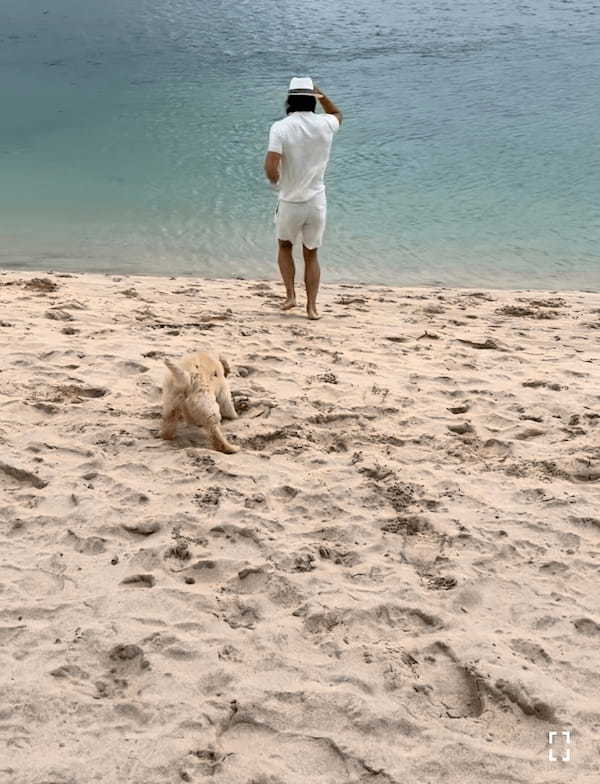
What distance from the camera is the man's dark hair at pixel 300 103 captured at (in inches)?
270

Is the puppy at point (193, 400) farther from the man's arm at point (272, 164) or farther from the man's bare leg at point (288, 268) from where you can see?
the man's bare leg at point (288, 268)

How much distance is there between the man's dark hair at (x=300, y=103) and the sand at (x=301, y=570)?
2207 mm

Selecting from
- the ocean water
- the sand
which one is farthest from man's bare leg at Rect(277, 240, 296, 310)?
the ocean water

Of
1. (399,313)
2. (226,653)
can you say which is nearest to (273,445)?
(226,653)

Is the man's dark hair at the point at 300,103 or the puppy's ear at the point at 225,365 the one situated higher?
the man's dark hair at the point at 300,103

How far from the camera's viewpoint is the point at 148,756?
8.27 feet

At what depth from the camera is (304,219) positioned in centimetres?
727

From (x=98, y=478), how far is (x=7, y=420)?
3.14ft

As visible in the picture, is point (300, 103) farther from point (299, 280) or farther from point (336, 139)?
point (336, 139)

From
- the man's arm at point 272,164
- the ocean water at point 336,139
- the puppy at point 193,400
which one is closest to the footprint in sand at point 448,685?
the puppy at point 193,400

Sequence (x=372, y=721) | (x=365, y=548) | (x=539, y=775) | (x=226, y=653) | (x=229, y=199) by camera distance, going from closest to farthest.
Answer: (x=539, y=775) < (x=372, y=721) < (x=226, y=653) < (x=365, y=548) < (x=229, y=199)

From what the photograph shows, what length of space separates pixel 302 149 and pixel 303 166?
151 mm

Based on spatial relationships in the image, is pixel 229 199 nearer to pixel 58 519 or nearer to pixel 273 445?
pixel 273 445

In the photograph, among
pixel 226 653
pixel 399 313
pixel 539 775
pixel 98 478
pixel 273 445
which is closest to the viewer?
pixel 539 775
